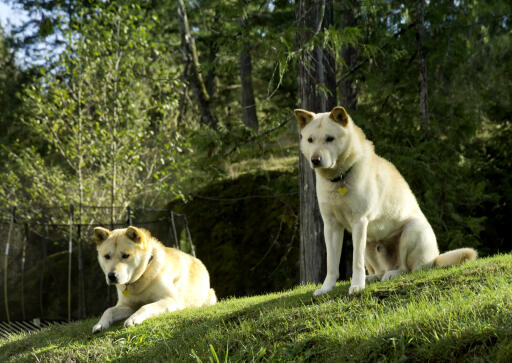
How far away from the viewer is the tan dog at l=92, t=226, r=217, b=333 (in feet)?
19.2

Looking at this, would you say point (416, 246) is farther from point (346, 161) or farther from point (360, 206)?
point (346, 161)

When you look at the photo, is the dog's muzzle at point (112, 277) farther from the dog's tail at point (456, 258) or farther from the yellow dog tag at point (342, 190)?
the dog's tail at point (456, 258)

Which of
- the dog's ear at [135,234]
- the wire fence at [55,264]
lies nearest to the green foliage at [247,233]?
the wire fence at [55,264]

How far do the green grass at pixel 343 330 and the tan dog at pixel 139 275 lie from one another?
37 centimetres

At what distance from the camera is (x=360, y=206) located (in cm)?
483

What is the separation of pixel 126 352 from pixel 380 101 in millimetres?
8628

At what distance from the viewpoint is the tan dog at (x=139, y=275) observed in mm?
5867

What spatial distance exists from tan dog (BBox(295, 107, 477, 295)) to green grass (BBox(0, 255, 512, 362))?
12.5 inches

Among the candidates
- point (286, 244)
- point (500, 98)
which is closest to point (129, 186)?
point (286, 244)

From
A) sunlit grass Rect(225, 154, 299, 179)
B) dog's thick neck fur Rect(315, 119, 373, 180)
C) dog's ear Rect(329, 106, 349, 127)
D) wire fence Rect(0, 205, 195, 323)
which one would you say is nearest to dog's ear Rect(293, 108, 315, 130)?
dog's ear Rect(329, 106, 349, 127)

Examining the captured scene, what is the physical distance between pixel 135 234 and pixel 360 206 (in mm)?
2886

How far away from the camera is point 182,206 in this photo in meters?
14.4

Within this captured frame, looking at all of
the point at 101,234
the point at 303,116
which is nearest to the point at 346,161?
the point at 303,116

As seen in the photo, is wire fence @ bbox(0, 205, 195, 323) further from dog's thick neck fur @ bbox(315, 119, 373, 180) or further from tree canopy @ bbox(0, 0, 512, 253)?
dog's thick neck fur @ bbox(315, 119, 373, 180)
